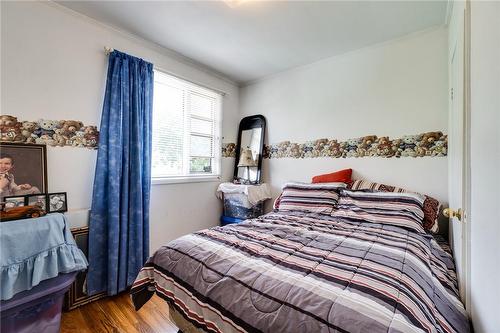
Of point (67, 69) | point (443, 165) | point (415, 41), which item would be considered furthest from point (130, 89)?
point (443, 165)

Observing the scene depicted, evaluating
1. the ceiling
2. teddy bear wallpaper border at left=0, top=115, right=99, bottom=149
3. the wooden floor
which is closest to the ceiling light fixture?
the ceiling

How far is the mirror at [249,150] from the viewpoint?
3297 mm

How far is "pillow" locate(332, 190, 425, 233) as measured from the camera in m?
1.86

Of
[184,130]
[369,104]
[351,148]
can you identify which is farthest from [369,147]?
[184,130]

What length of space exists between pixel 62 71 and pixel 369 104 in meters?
3.02

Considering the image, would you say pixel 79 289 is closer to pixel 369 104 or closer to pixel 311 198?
pixel 311 198

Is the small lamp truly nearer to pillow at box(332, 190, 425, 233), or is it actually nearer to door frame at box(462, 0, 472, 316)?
pillow at box(332, 190, 425, 233)

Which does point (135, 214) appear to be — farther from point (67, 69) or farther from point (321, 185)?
point (321, 185)

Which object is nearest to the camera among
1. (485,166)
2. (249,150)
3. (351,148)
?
(485,166)

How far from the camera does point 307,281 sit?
0.98 m

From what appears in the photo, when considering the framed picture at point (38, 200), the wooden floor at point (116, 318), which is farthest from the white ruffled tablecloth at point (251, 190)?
the framed picture at point (38, 200)

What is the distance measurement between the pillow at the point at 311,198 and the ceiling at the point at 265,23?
1572 mm

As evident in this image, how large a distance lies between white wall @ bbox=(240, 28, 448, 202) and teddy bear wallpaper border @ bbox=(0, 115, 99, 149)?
2210 mm

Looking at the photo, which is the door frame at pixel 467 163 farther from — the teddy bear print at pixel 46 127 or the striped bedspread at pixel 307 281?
the teddy bear print at pixel 46 127
